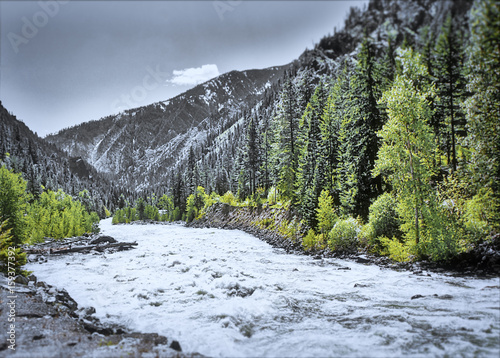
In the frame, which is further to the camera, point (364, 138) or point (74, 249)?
point (74, 249)

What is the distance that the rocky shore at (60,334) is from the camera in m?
6.28

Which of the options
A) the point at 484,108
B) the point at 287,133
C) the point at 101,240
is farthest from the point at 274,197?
the point at 484,108

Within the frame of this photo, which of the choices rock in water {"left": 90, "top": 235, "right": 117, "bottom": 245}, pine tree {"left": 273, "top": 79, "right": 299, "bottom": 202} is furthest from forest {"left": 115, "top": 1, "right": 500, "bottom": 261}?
rock in water {"left": 90, "top": 235, "right": 117, "bottom": 245}

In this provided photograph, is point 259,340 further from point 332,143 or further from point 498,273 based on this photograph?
point 332,143

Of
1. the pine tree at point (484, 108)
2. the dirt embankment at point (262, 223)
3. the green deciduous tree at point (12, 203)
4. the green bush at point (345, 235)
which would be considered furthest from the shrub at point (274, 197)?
the green deciduous tree at point (12, 203)

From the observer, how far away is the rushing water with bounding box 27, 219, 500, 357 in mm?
6926

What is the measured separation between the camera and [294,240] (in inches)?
1096

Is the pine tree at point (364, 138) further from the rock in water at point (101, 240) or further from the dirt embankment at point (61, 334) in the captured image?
the rock in water at point (101, 240)

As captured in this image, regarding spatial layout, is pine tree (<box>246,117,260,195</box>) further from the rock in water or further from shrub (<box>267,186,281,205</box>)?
the rock in water

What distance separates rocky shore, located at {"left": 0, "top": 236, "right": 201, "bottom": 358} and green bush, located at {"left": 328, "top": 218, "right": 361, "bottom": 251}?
17.6m

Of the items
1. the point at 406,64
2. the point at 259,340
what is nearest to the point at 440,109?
the point at 406,64

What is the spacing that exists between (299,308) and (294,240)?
17.9 meters

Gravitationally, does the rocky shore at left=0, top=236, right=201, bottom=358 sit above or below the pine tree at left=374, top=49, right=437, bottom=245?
below

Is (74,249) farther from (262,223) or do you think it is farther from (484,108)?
(484,108)
